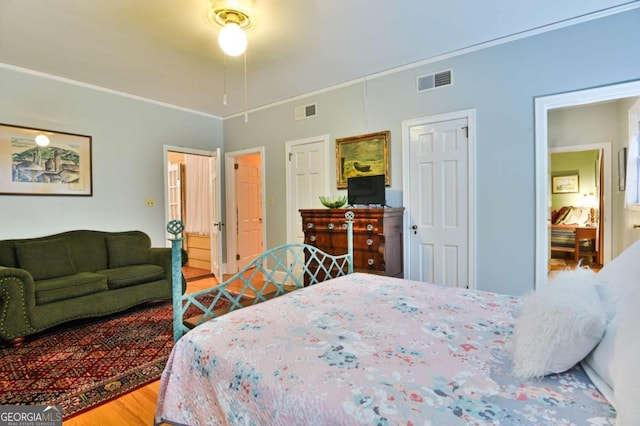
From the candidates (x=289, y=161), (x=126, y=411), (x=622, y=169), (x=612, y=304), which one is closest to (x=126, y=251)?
(x=289, y=161)

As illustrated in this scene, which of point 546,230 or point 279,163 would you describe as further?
point 279,163

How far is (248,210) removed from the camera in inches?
233

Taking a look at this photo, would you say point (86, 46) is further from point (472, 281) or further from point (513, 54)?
point (472, 281)

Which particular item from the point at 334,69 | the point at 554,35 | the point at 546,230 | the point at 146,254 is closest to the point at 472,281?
the point at 546,230

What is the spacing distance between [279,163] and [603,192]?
5044 millimetres

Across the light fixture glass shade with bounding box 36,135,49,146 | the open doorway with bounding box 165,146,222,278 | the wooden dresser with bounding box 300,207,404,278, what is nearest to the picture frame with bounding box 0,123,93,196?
the light fixture glass shade with bounding box 36,135,49,146

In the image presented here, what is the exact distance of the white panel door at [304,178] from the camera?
14.6ft

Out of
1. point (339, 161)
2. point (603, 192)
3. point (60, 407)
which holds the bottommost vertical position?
point (60, 407)

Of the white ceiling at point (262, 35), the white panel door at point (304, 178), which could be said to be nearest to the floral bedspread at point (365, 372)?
the white ceiling at point (262, 35)

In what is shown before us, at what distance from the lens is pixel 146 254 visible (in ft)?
13.5

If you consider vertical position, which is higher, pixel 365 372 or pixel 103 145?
pixel 103 145

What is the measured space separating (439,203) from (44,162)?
4.52 m

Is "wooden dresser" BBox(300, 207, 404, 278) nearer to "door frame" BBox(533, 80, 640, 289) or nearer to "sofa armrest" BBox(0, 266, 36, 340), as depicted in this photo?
"door frame" BBox(533, 80, 640, 289)

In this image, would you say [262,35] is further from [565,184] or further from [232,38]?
[565,184]
